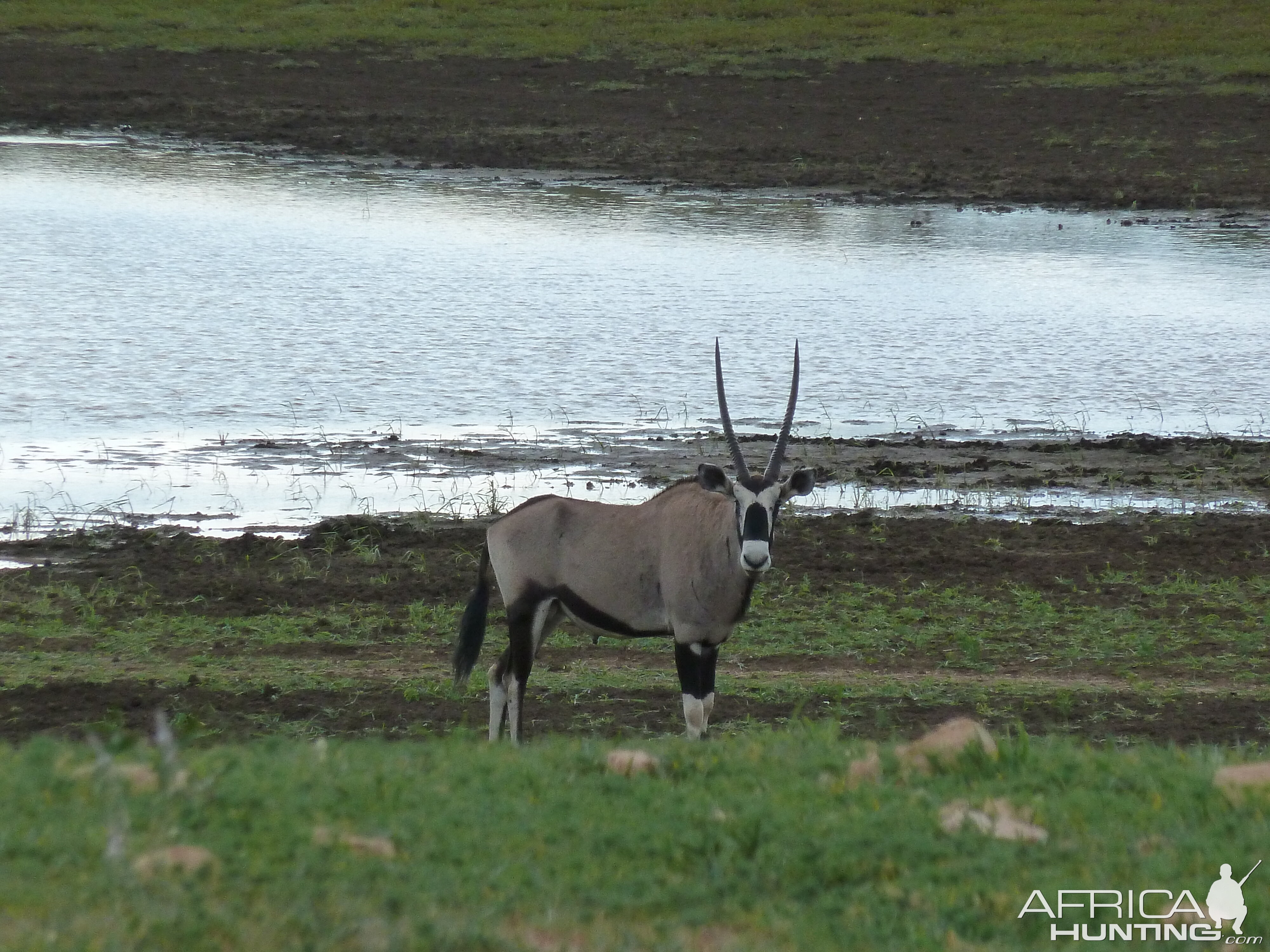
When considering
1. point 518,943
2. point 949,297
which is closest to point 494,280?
point 949,297

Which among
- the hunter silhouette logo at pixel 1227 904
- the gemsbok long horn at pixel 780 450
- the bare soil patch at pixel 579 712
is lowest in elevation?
the bare soil patch at pixel 579 712

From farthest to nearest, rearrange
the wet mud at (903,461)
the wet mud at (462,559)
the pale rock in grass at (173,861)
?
the wet mud at (903,461) → the wet mud at (462,559) → the pale rock in grass at (173,861)

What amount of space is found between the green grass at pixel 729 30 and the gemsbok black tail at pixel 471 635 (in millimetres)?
29868

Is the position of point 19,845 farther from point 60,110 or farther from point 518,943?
point 60,110

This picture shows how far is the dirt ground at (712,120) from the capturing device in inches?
1182

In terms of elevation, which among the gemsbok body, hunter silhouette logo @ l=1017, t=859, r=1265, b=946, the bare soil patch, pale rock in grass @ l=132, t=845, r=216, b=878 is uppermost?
pale rock in grass @ l=132, t=845, r=216, b=878

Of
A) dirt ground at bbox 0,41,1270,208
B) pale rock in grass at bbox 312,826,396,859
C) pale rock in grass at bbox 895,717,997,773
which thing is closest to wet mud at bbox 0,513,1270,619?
pale rock in grass at bbox 895,717,997,773

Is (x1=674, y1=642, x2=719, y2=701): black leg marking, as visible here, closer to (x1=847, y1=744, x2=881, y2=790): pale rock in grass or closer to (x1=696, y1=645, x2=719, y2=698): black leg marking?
(x1=696, y1=645, x2=719, y2=698): black leg marking

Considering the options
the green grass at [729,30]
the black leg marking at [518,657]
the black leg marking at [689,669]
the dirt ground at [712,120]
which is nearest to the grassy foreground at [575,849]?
the black leg marking at [689,669]

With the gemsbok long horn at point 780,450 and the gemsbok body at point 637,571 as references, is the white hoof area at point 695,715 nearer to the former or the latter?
the gemsbok body at point 637,571

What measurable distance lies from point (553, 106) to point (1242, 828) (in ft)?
100

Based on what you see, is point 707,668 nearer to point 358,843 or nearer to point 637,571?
point 637,571

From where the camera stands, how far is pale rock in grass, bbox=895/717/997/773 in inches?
231

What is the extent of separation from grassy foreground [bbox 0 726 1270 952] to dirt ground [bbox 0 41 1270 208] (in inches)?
947
